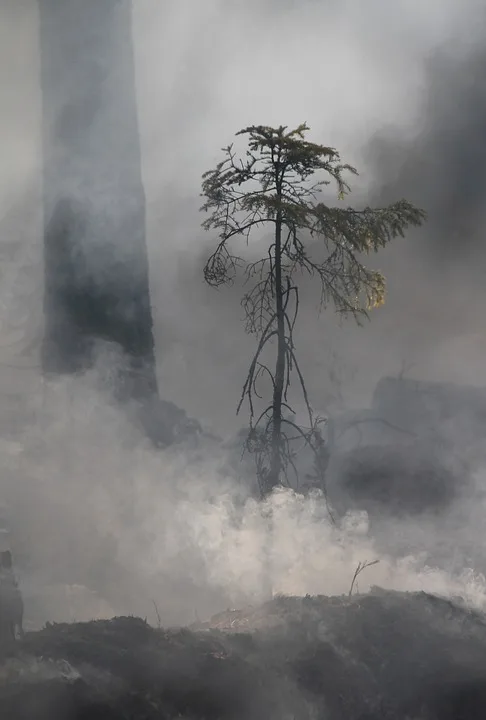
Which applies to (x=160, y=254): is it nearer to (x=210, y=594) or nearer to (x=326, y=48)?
(x=326, y=48)

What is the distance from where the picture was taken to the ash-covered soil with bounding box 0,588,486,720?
492 cm

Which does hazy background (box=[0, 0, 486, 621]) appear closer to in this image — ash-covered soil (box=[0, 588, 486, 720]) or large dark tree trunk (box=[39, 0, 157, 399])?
large dark tree trunk (box=[39, 0, 157, 399])

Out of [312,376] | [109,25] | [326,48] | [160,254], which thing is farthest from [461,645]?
[109,25]

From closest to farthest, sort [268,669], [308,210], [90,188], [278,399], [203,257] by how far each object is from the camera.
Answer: [268,669]
[308,210]
[278,399]
[90,188]
[203,257]

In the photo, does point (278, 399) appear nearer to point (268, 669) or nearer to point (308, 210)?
point (308, 210)

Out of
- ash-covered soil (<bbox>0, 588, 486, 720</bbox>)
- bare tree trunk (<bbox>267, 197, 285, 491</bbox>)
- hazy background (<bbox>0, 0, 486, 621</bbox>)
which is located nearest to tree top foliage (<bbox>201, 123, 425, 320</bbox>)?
bare tree trunk (<bbox>267, 197, 285, 491</bbox>)

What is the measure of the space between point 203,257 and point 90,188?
1.70 m

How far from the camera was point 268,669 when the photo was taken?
547 centimetres

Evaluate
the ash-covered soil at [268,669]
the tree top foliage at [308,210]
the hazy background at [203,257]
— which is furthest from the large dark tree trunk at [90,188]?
the ash-covered soil at [268,669]

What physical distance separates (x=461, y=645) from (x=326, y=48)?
7.34 m

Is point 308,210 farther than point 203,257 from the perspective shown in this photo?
No

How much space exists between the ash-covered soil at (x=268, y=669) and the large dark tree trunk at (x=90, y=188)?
4193mm

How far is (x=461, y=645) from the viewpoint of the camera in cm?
594

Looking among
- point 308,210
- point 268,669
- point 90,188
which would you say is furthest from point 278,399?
point 90,188
